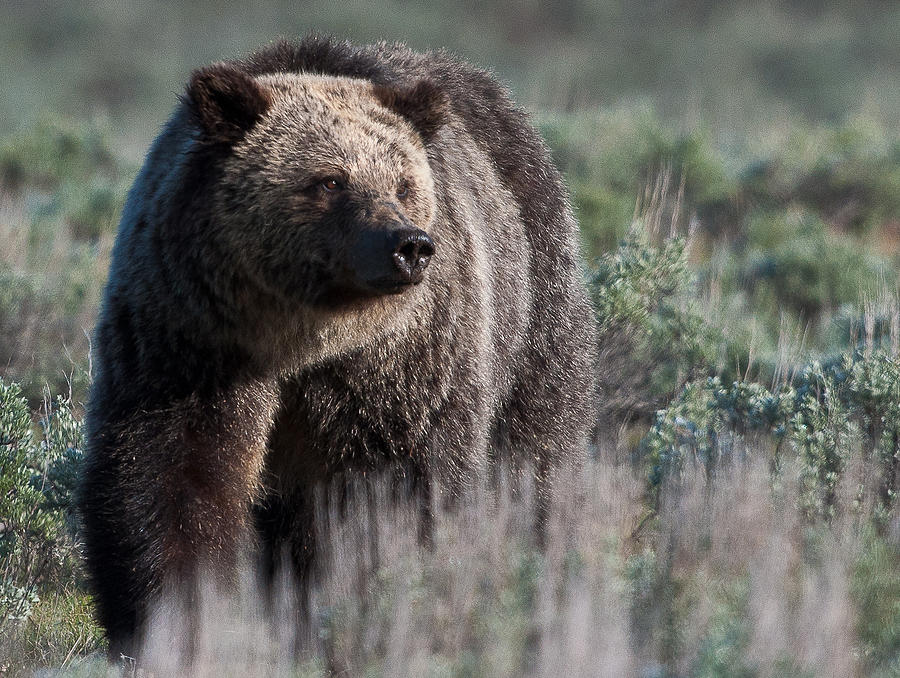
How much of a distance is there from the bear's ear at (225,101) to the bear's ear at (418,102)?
1.47 ft

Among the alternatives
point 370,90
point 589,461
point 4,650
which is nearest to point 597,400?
point 589,461

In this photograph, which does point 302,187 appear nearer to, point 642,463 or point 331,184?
point 331,184

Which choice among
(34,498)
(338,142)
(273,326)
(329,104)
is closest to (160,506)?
(273,326)

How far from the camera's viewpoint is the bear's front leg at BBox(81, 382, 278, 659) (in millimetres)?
4210

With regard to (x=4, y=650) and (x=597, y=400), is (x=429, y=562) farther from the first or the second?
(x=597, y=400)

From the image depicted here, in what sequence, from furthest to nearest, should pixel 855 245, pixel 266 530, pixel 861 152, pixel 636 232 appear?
1. pixel 861 152
2. pixel 855 245
3. pixel 636 232
4. pixel 266 530

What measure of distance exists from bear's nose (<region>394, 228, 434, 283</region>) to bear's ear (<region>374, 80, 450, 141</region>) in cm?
71

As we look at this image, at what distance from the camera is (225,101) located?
14.0 ft

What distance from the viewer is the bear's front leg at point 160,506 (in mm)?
4210

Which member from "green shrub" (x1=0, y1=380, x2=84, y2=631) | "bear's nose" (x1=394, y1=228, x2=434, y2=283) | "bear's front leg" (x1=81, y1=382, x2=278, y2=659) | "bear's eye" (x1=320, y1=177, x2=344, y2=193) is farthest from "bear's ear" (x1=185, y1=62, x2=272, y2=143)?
"green shrub" (x1=0, y1=380, x2=84, y2=631)

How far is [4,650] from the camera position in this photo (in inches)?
171

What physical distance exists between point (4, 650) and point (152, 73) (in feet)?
120

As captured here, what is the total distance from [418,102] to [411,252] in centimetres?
78

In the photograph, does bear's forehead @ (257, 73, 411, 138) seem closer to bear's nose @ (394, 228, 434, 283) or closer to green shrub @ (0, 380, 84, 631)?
bear's nose @ (394, 228, 434, 283)
